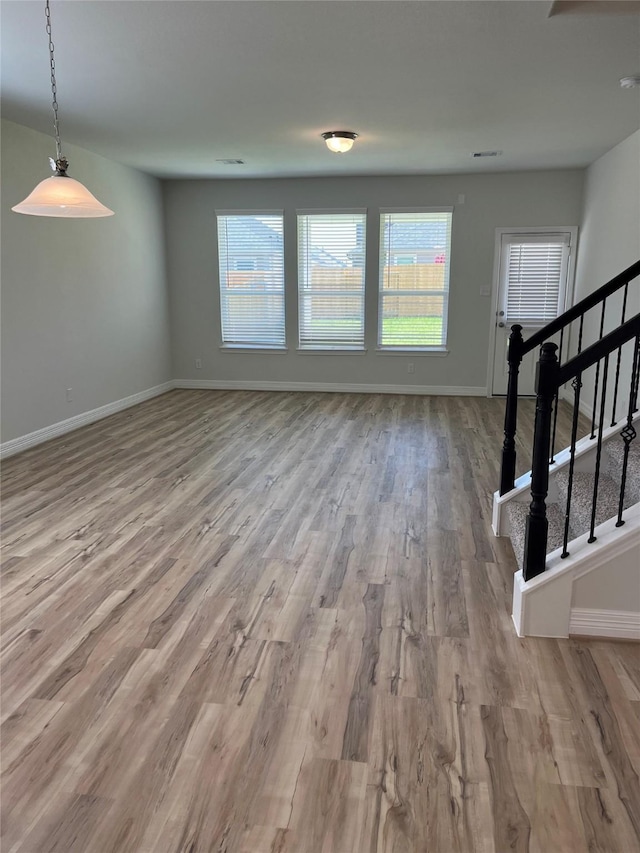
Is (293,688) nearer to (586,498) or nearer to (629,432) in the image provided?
(629,432)

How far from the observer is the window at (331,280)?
7.44 m

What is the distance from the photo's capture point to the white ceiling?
9.57 ft

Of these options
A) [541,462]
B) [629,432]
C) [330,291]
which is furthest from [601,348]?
[330,291]

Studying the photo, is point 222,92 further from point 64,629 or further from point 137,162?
point 64,629

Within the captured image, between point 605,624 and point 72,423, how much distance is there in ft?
16.9

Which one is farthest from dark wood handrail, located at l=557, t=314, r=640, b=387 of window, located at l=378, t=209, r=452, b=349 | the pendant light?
window, located at l=378, t=209, r=452, b=349

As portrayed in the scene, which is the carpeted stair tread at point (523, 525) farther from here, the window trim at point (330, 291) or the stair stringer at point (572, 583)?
the window trim at point (330, 291)

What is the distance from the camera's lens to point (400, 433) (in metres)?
5.66

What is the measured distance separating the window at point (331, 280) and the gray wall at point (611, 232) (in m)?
2.61

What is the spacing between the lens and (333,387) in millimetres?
7855

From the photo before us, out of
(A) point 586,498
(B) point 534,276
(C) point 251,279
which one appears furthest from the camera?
(C) point 251,279

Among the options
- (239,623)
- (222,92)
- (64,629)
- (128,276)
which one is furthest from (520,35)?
(128,276)

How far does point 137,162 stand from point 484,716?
645 centimetres

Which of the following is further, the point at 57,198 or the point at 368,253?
the point at 368,253
